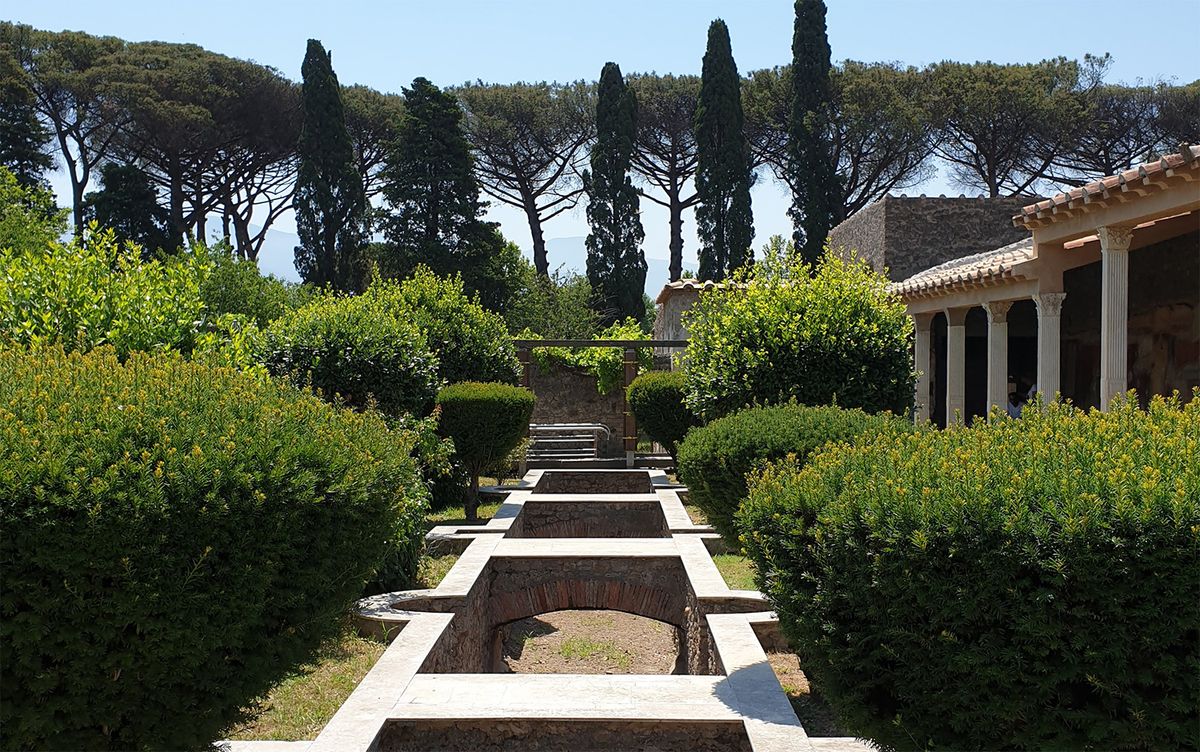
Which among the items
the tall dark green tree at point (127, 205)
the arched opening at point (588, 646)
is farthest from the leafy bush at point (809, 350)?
the tall dark green tree at point (127, 205)

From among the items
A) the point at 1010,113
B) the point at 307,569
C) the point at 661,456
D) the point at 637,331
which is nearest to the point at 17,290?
the point at 307,569

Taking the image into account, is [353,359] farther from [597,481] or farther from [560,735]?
[560,735]

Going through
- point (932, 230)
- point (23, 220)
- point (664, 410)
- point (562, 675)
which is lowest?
point (562, 675)

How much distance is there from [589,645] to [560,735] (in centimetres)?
584

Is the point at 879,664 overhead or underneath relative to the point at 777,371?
underneath

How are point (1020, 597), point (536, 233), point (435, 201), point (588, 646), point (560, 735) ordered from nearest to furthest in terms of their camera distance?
point (1020, 597) → point (560, 735) → point (588, 646) → point (435, 201) → point (536, 233)

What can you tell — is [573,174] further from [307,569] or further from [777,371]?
[307,569]

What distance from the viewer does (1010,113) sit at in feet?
109

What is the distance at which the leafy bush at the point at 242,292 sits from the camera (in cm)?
2525

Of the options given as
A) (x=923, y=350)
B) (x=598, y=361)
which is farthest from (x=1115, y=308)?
(x=598, y=361)

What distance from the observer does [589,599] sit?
9.56 metres

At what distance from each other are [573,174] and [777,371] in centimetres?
3118

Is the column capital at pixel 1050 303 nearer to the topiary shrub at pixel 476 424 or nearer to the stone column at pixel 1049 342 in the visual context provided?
the stone column at pixel 1049 342

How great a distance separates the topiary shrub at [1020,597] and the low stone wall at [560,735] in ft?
3.95
